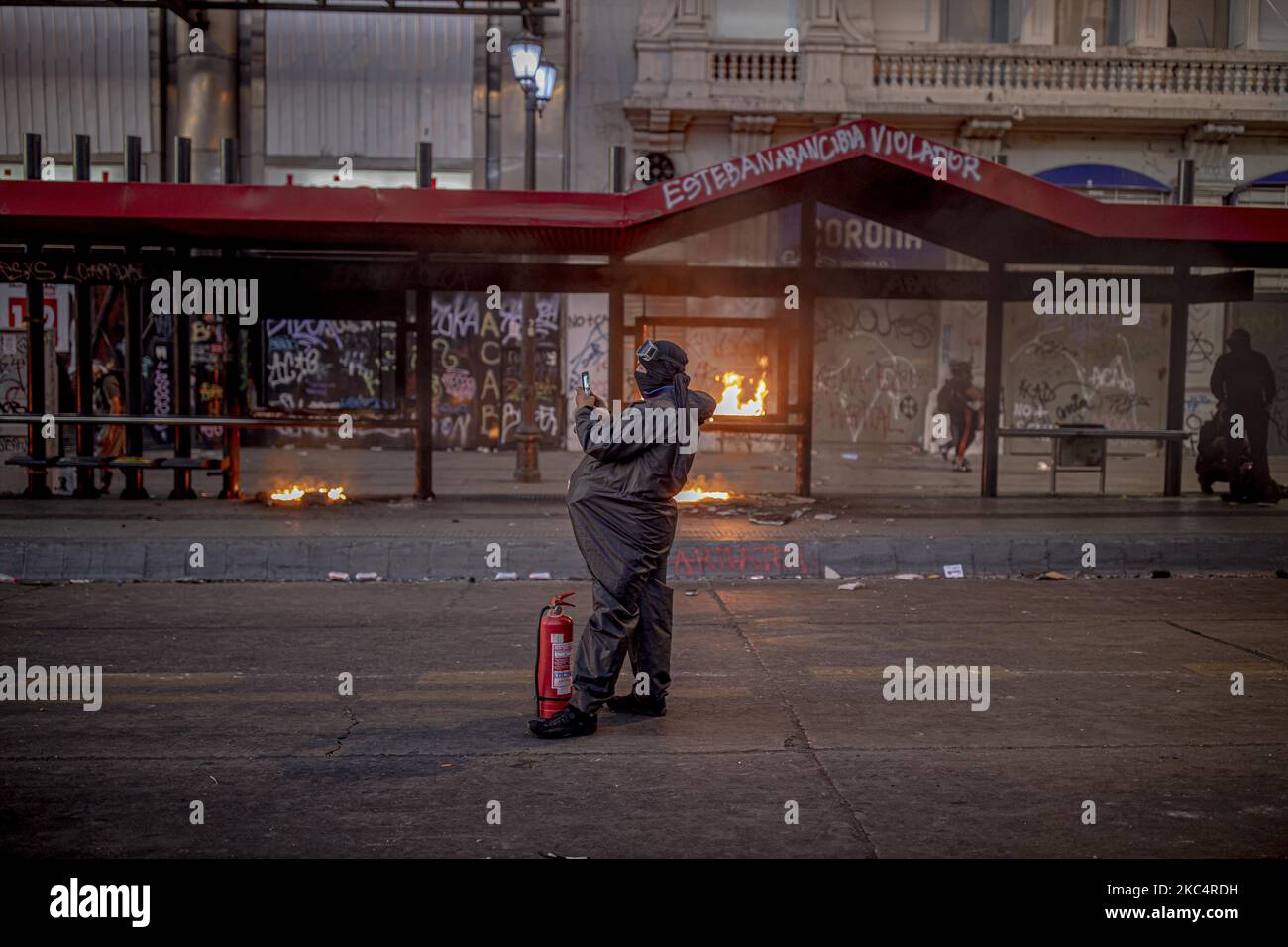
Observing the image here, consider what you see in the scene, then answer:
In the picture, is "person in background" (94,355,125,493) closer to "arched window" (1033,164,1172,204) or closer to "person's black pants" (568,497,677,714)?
"person's black pants" (568,497,677,714)

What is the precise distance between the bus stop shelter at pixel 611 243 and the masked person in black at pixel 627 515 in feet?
18.5

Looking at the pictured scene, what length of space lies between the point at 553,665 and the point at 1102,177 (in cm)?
2001

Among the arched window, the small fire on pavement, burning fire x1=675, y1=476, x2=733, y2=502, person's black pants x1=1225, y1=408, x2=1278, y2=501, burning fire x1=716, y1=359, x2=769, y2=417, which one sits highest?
the arched window

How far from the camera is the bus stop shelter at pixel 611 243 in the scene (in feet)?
36.8

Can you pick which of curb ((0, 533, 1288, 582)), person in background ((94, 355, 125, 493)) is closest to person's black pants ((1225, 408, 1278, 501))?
curb ((0, 533, 1288, 582))

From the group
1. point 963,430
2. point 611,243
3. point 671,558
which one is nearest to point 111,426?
point 611,243

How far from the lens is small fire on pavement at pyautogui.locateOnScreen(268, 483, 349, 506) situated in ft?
43.0

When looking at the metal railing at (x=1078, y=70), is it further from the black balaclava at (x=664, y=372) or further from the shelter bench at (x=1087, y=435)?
the black balaclava at (x=664, y=372)

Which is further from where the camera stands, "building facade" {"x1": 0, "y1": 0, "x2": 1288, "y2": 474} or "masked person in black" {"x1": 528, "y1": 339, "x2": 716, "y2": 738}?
"building facade" {"x1": 0, "y1": 0, "x2": 1288, "y2": 474}

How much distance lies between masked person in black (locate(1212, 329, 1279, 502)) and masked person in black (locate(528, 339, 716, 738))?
10.5 m

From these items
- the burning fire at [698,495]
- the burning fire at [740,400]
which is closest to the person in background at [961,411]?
the burning fire at [698,495]

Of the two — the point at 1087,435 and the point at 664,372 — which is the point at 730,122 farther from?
the point at 664,372
